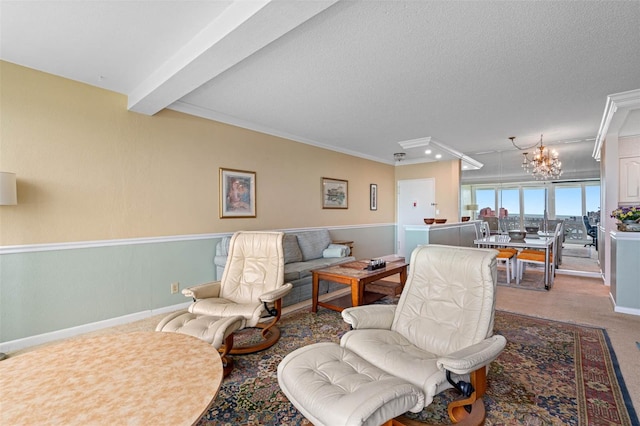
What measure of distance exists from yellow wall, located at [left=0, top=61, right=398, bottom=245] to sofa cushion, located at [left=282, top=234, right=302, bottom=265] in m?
0.45

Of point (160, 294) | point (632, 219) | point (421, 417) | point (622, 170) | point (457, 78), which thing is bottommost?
point (421, 417)

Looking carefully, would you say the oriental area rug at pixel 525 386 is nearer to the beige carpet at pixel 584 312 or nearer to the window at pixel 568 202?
the beige carpet at pixel 584 312

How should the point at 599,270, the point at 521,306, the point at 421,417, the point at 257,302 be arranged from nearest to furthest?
1. the point at 421,417
2. the point at 257,302
3. the point at 521,306
4. the point at 599,270

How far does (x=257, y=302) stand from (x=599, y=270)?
627cm

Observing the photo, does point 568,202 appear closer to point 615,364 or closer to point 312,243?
point 615,364

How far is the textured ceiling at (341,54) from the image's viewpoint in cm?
200

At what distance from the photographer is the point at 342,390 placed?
144 centimetres

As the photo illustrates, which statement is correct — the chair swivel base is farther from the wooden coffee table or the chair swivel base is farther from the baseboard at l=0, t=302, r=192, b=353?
the baseboard at l=0, t=302, r=192, b=353

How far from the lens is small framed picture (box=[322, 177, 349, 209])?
588 cm

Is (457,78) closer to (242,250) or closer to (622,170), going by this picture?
(242,250)

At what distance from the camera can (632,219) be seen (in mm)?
3533

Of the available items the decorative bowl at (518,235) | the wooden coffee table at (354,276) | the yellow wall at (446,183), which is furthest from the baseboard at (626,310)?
the yellow wall at (446,183)

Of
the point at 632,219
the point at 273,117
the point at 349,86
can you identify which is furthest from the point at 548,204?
the point at 273,117

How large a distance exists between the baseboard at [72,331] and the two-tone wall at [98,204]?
0.03 feet
